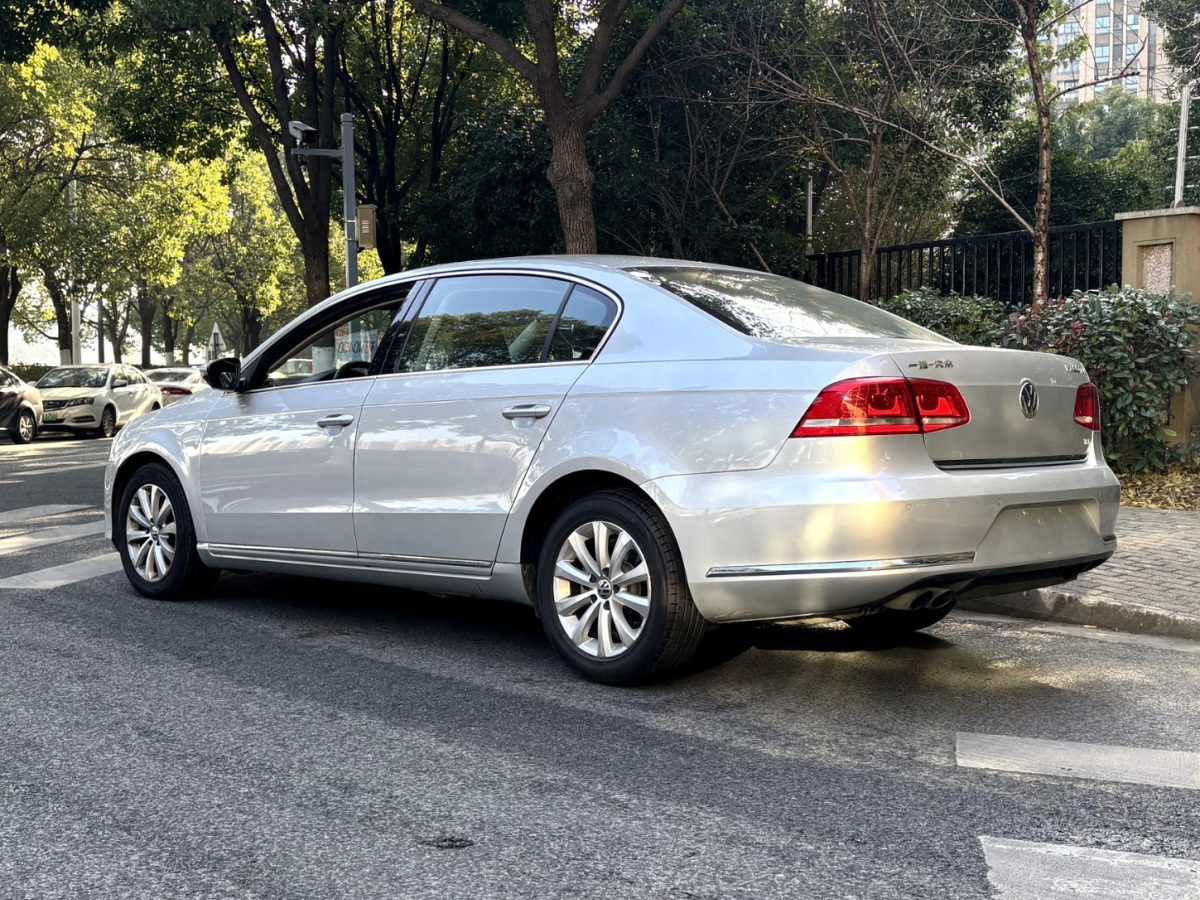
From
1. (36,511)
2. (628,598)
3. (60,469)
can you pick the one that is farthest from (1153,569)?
(60,469)

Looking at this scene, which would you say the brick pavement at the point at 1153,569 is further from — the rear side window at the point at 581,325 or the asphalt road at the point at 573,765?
the rear side window at the point at 581,325

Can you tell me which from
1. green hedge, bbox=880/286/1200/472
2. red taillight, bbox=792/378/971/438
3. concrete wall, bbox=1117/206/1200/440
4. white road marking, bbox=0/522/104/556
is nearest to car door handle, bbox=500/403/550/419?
red taillight, bbox=792/378/971/438

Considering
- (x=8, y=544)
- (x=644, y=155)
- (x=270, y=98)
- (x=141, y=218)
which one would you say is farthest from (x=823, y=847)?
(x=141, y=218)

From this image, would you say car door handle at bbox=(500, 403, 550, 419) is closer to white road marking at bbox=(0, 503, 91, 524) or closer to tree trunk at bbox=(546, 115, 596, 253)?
white road marking at bbox=(0, 503, 91, 524)

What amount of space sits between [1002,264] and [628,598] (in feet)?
30.0

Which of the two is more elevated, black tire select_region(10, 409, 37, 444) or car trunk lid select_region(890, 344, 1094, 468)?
car trunk lid select_region(890, 344, 1094, 468)

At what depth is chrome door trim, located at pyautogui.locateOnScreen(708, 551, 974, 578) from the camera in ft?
13.9

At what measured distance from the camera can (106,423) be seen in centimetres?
2541

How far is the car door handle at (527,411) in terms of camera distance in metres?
5.01

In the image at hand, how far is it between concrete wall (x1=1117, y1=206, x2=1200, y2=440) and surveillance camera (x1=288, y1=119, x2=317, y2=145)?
1211 centimetres

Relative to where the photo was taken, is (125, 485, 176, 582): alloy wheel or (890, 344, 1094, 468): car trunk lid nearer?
(890, 344, 1094, 468): car trunk lid

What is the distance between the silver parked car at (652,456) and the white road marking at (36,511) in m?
4.91

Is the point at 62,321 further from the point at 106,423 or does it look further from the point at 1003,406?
the point at 1003,406

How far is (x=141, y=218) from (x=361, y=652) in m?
32.0
